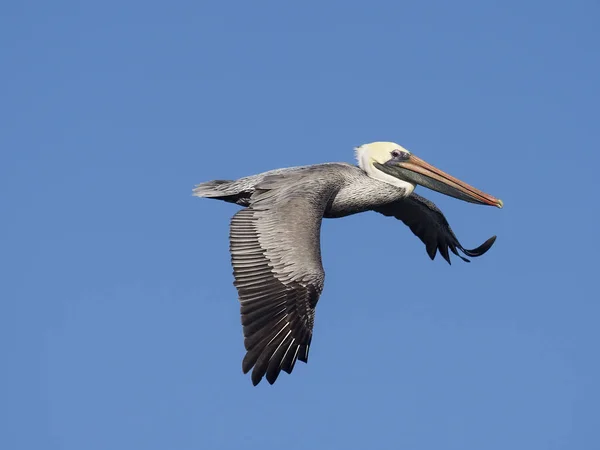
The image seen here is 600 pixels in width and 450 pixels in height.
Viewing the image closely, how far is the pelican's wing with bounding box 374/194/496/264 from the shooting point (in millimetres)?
18391

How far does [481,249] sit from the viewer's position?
18.3 metres

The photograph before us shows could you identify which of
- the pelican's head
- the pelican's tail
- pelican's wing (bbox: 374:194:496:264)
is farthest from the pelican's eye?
the pelican's tail

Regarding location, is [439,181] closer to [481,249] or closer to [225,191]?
[481,249]

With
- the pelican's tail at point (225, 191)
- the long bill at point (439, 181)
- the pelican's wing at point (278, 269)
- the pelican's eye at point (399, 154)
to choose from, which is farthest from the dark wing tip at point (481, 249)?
the pelican's tail at point (225, 191)

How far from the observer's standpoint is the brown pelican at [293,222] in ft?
44.4

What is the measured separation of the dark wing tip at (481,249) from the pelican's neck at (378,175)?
176cm

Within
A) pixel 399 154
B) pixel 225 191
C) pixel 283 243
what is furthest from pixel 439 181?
pixel 283 243

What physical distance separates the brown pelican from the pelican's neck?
14 mm

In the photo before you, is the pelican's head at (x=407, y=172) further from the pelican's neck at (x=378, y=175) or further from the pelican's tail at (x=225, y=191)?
the pelican's tail at (x=225, y=191)

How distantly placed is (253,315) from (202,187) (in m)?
3.49

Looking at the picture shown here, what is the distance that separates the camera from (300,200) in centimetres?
1495

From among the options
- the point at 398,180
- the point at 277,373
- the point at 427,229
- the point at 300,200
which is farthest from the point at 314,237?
the point at 427,229

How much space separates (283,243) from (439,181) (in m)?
3.79

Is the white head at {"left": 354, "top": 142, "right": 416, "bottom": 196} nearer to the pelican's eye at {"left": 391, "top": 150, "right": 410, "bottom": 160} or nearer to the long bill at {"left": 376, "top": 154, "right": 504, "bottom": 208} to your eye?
the pelican's eye at {"left": 391, "top": 150, "right": 410, "bottom": 160}
